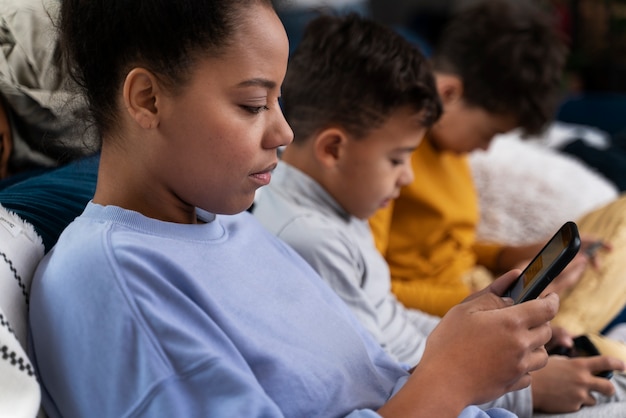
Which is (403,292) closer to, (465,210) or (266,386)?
(465,210)

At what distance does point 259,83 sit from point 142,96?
0.10 meters

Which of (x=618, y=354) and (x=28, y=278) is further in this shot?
(x=618, y=354)

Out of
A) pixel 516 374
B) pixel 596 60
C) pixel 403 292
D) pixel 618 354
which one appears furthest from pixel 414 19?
pixel 516 374

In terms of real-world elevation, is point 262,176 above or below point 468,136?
above

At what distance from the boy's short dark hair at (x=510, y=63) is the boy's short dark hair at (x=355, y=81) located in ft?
1.41

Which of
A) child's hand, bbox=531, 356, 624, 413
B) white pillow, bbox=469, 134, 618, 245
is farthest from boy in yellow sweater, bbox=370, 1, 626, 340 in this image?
child's hand, bbox=531, 356, 624, 413

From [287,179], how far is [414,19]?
249 centimetres

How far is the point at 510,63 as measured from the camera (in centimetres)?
153

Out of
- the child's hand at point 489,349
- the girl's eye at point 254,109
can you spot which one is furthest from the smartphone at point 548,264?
the girl's eye at point 254,109

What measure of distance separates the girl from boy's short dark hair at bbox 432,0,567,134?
2.70ft

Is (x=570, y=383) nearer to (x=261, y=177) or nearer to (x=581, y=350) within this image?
(x=581, y=350)

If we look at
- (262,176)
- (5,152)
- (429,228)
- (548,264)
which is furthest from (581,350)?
(5,152)

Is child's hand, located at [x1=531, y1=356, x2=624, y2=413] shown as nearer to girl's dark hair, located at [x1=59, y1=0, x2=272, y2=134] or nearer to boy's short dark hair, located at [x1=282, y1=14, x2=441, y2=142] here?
boy's short dark hair, located at [x1=282, y1=14, x2=441, y2=142]

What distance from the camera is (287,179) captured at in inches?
43.0
